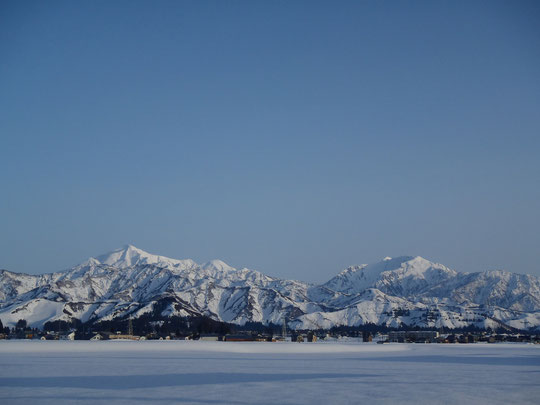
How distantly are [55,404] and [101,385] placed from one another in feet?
22.7

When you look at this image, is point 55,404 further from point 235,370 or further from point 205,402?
point 235,370

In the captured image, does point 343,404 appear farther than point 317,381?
No

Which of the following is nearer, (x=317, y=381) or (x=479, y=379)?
(x=317, y=381)

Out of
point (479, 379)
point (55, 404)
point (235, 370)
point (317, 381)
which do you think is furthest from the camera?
point (235, 370)

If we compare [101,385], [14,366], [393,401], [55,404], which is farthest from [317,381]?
[14,366]

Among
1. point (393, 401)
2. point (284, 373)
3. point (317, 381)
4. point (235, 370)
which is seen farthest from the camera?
point (235, 370)

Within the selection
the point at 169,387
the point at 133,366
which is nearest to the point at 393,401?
the point at 169,387

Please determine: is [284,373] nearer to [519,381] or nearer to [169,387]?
[169,387]

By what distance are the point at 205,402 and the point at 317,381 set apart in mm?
10672

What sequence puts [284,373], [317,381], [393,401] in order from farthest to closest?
[284,373] → [317,381] → [393,401]

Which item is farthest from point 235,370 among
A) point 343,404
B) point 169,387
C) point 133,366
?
point 343,404

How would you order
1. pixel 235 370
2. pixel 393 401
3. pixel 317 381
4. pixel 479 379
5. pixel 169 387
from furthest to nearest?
pixel 235 370
pixel 479 379
pixel 317 381
pixel 169 387
pixel 393 401

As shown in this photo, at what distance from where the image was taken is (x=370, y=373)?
41.5m

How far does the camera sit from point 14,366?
42812 millimetres
